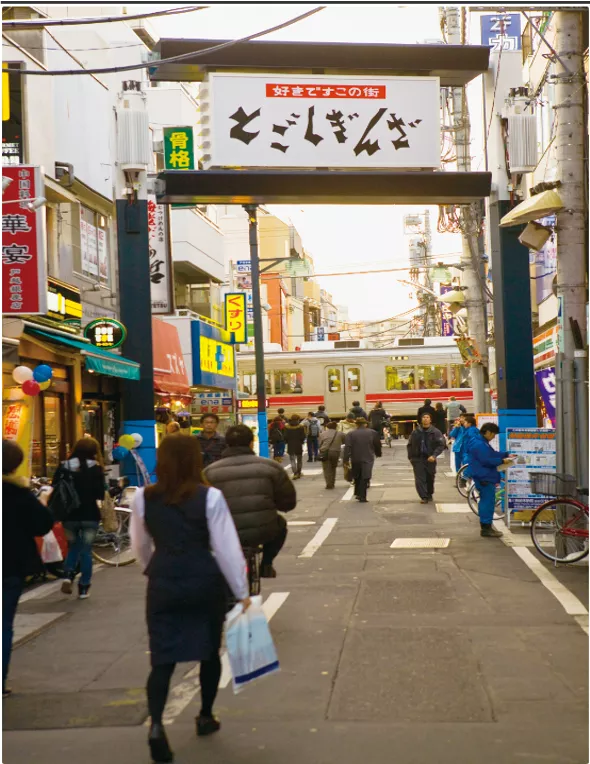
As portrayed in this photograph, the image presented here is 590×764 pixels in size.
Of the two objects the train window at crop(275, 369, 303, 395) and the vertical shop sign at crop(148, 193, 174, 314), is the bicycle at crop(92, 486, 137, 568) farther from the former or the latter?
the train window at crop(275, 369, 303, 395)

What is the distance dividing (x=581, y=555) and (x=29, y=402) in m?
7.85

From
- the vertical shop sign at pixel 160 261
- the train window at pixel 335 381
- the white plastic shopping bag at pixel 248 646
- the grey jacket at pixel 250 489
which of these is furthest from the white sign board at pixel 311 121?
the train window at pixel 335 381

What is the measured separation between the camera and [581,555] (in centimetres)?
1170

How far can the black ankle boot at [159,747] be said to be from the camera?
5273 mm

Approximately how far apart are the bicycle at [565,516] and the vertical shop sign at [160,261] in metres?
14.5

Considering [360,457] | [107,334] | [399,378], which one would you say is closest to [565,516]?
[360,457]

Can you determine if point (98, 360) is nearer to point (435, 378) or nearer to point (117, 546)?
point (117, 546)

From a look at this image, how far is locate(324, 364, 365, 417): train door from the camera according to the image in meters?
49.0

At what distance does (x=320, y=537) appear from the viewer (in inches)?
596

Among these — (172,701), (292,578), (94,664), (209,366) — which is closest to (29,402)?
(292,578)

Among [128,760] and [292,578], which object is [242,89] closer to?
[292,578]

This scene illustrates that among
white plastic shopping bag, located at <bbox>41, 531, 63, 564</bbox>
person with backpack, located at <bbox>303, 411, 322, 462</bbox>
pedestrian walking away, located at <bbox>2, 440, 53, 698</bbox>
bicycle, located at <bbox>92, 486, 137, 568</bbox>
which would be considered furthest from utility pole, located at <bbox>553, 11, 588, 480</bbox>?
person with backpack, located at <bbox>303, 411, 322, 462</bbox>

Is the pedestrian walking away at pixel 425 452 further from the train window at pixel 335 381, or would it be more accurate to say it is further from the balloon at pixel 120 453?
the train window at pixel 335 381

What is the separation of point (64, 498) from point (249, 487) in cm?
342
